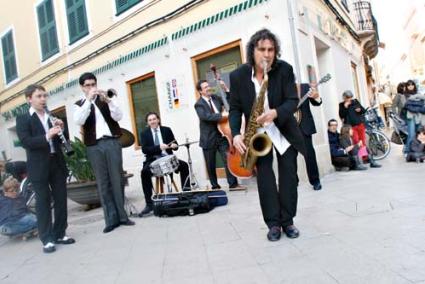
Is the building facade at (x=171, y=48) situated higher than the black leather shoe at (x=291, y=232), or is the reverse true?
the building facade at (x=171, y=48)

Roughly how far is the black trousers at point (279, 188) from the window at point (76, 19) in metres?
10.2

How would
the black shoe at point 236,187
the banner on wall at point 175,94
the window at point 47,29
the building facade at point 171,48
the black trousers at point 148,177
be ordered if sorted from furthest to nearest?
1. the window at point 47,29
2. the banner on wall at point 175,94
3. the building facade at point 171,48
4. the black shoe at point 236,187
5. the black trousers at point 148,177

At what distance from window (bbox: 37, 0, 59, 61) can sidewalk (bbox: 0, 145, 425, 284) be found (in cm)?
985

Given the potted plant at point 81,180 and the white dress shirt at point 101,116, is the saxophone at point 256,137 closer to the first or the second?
the white dress shirt at point 101,116

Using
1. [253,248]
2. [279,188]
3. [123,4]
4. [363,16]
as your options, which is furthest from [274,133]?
[363,16]

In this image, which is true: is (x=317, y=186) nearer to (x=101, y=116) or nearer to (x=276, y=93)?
(x=276, y=93)

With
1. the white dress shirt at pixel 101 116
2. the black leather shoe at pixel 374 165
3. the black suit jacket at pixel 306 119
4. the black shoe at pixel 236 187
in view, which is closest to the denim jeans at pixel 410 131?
the black leather shoe at pixel 374 165

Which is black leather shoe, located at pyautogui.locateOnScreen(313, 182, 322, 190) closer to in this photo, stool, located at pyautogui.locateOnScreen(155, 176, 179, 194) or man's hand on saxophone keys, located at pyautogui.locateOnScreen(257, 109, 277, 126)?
stool, located at pyautogui.locateOnScreen(155, 176, 179, 194)

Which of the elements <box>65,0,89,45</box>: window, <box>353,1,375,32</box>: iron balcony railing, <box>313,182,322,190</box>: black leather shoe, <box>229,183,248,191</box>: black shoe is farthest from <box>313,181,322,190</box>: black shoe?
<box>353,1,375,32</box>: iron balcony railing

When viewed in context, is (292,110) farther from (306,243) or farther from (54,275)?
(54,275)

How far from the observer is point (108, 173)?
18.9ft

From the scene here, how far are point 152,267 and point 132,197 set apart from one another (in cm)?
559

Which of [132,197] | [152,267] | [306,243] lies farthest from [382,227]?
[132,197]

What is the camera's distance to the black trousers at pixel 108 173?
5676 millimetres
